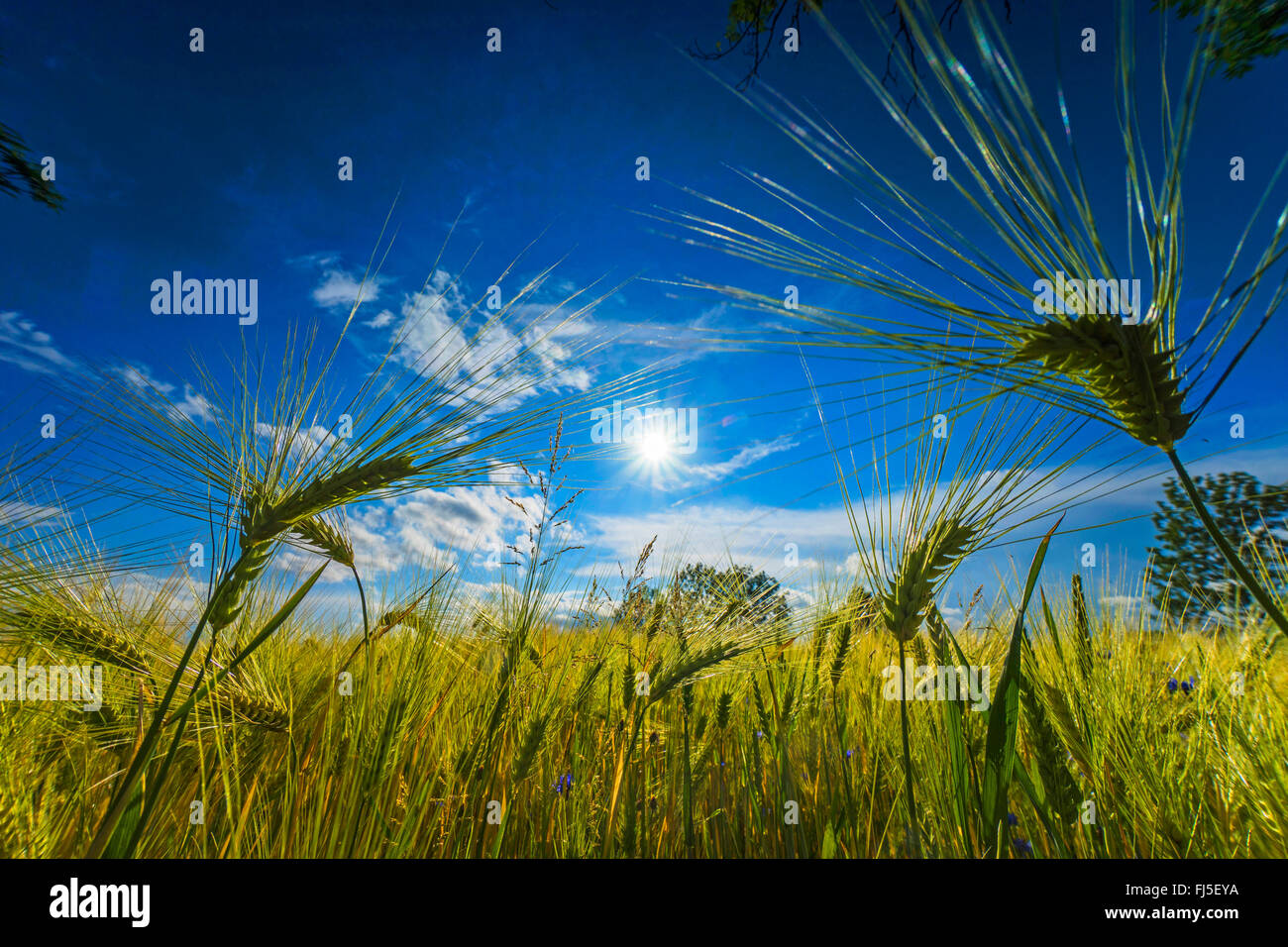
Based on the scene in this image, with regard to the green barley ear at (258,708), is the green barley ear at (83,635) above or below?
above

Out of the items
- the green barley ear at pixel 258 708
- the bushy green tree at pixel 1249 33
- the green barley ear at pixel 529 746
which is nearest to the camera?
the green barley ear at pixel 258 708

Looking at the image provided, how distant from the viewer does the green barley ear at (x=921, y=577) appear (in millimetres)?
1383

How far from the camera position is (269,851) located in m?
1.41

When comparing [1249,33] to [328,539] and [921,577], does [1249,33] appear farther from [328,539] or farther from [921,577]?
[328,539]

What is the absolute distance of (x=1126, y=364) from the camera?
917 mm

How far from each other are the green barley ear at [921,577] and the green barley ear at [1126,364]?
499 mm

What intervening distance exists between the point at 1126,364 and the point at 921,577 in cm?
69

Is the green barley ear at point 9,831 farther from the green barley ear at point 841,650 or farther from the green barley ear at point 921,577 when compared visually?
the green barley ear at point 841,650

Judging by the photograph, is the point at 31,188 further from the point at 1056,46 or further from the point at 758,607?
the point at 1056,46

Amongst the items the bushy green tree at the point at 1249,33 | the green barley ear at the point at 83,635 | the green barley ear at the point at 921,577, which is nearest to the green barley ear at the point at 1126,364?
the green barley ear at the point at 921,577

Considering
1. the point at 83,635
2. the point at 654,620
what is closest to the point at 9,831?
the point at 83,635

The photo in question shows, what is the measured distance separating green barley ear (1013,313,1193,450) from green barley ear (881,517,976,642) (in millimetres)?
499
